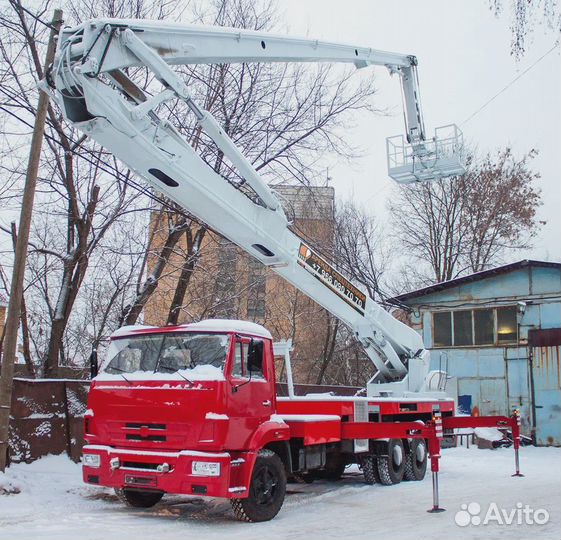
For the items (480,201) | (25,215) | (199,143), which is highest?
(480,201)

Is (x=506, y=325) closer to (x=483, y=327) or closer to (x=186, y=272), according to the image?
(x=483, y=327)

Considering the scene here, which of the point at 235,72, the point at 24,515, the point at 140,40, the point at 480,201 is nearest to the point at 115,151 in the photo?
the point at 140,40

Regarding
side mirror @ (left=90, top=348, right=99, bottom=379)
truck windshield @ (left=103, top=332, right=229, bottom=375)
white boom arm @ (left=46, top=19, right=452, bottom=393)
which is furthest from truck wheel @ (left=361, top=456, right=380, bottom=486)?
side mirror @ (left=90, top=348, right=99, bottom=379)

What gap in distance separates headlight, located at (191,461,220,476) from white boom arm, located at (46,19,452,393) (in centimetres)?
357

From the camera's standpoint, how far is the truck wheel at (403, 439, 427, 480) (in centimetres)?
1364

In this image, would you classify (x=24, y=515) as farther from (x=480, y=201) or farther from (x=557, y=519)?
(x=480, y=201)

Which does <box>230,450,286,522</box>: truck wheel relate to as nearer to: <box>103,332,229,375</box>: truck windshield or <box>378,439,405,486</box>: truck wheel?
<box>103,332,229,375</box>: truck windshield

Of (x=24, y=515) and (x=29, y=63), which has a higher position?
(x=29, y=63)

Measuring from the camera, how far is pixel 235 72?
17.8 meters

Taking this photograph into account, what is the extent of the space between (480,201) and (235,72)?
77.0 feet

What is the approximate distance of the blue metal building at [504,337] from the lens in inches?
859

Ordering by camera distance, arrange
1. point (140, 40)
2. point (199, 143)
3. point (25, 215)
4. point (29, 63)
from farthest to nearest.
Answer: point (199, 143) < point (29, 63) < point (25, 215) < point (140, 40)

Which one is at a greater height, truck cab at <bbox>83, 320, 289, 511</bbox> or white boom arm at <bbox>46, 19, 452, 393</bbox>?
white boom arm at <bbox>46, 19, 452, 393</bbox>

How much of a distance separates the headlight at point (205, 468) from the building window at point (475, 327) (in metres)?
16.6
